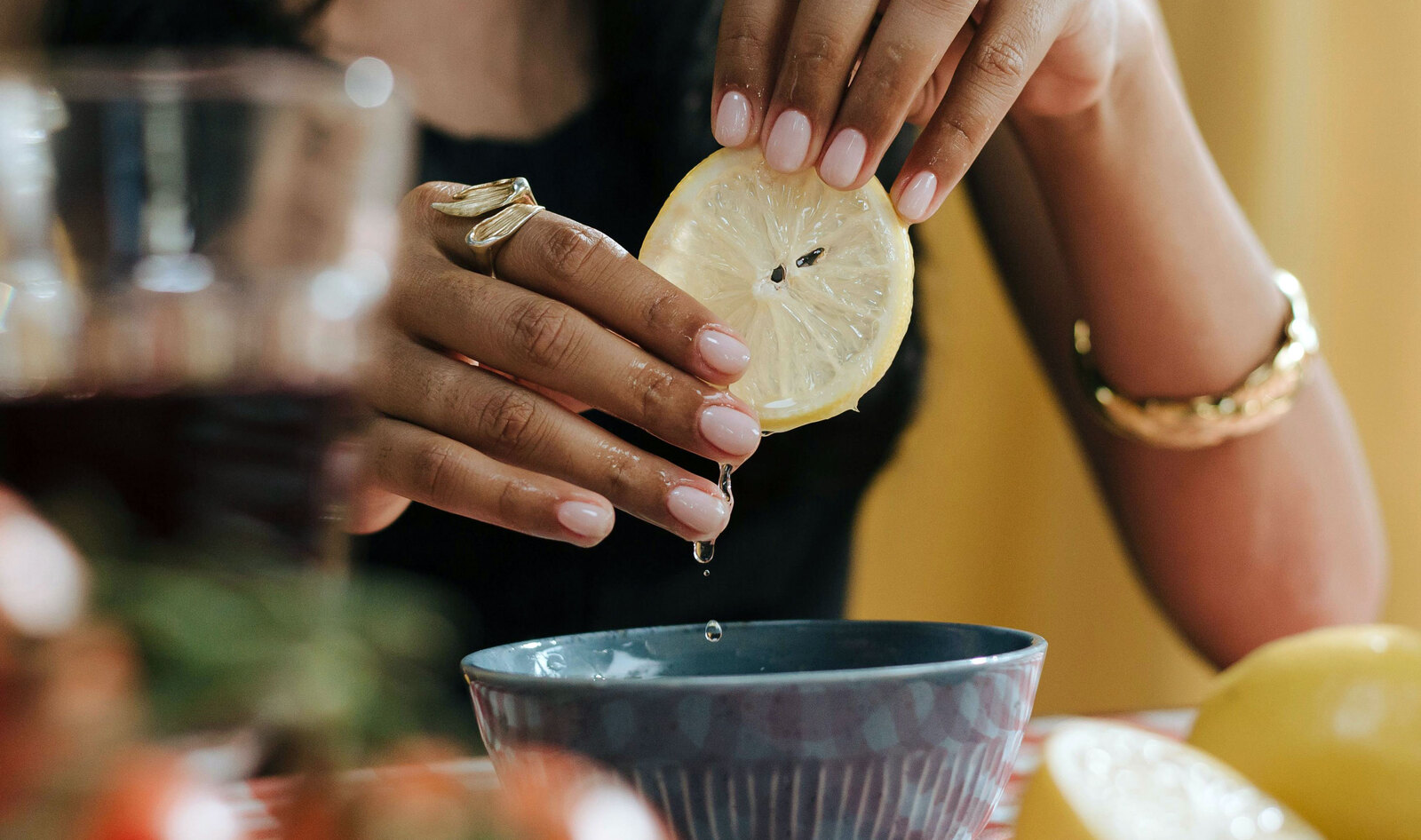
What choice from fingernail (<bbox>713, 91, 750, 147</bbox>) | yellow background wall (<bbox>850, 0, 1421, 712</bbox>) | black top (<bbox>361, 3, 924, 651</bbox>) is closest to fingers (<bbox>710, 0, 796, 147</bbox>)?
fingernail (<bbox>713, 91, 750, 147</bbox>)

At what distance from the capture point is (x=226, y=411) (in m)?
0.20

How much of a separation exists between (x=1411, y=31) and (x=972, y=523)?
946 millimetres

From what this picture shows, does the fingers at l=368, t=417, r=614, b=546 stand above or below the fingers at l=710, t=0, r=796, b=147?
below

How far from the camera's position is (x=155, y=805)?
12 centimetres

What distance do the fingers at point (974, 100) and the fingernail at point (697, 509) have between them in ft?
0.50

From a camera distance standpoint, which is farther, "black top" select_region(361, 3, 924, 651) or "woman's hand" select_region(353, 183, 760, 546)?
"black top" select_region(361, 3, 924, 651)

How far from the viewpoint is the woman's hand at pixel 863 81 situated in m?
0.48

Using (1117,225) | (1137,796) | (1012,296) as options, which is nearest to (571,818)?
(1137,796)

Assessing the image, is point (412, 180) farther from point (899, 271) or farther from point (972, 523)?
point (972, 523)

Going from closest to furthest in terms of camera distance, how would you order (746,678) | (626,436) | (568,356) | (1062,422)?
1. (746,678)
2. (568,356)
3. (626,436)
4. (1062,422)

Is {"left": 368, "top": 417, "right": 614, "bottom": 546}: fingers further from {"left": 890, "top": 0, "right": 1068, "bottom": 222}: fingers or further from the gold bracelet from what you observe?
the gold bracelet

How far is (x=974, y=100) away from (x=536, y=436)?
0.25 meters

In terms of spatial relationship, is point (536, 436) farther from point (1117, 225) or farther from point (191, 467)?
point (1117, 225)

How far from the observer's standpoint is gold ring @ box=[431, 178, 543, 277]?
20.8 inches
